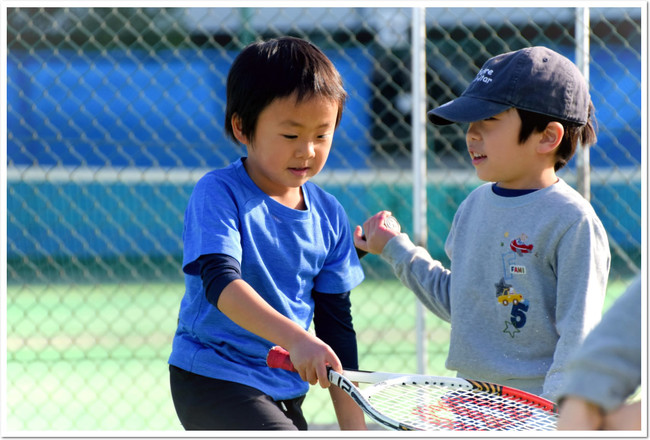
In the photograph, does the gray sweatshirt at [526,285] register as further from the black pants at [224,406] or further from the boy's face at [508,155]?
the black pants at [224,406]

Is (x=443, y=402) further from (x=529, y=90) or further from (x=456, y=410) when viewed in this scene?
(x=529, y=90)

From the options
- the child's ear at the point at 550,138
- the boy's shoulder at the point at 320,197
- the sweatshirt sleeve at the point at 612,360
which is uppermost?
the child's ear at the point at 550,138

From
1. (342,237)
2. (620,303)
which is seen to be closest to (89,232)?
(342,237)

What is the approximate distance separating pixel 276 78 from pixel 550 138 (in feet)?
2.30

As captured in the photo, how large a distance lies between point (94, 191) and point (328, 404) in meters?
3.65

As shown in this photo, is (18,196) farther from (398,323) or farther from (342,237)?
(342,237)

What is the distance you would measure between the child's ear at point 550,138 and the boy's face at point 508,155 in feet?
0.04

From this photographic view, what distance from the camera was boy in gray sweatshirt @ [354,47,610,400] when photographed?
2.00m

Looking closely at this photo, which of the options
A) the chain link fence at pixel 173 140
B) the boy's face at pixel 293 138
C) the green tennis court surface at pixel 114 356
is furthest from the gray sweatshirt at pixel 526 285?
the chain link fence at pixel 173 140

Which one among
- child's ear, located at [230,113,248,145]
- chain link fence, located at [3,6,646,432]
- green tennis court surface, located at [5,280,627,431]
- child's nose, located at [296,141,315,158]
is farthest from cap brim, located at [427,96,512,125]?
chain link fence, located at [3,6,646,432]

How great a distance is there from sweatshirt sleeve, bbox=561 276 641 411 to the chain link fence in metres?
4.31

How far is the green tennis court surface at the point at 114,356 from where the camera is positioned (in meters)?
3.91

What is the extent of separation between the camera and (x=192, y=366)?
2.03 m

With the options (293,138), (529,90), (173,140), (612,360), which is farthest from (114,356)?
(612,360)
